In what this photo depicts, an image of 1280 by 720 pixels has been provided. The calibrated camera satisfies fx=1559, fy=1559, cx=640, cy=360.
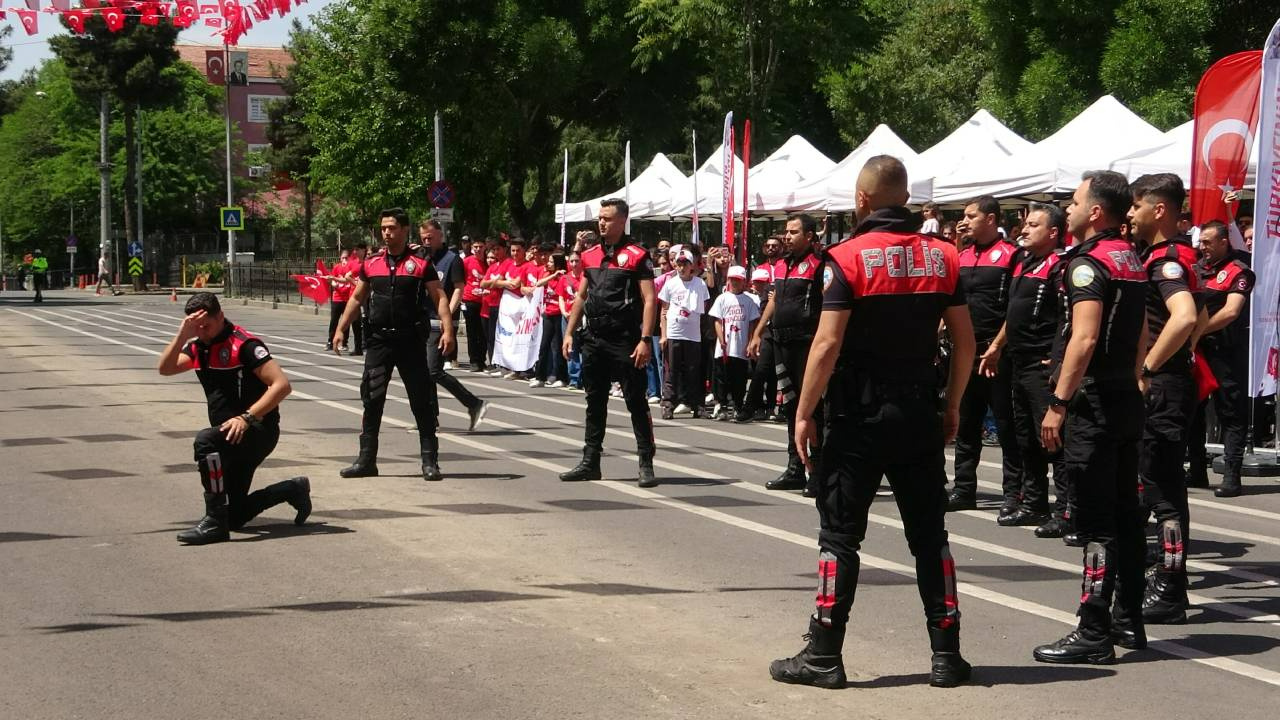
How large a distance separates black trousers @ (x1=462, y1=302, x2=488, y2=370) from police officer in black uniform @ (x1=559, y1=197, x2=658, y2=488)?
38.4 feet

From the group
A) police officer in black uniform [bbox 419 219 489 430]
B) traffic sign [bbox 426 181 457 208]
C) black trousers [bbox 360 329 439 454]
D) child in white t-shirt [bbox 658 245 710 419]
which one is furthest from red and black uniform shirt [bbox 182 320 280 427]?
traffic sign [bbox 426 181 457 208]

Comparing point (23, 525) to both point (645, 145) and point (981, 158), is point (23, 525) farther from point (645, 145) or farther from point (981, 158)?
point (645, 145)

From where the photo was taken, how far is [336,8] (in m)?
54.2

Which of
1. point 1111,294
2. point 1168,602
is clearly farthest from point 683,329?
point 1111,294

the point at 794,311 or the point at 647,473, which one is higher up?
the point at 794,311

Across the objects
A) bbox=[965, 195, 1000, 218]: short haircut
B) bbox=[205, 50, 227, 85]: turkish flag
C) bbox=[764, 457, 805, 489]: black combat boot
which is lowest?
bbox=[764, 457, 805, 489]: black combat boot

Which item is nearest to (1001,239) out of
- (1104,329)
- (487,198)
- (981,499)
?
(981,499)

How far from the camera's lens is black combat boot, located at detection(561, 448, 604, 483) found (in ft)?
37.4

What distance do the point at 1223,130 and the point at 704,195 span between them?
1249cm

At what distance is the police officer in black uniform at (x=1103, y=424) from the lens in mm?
6234

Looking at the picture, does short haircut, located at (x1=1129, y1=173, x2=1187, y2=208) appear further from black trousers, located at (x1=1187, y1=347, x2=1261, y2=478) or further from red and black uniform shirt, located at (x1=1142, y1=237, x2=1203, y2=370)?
black trousers, located at (x1=1187, y1=347, x2=1261, y2=478)

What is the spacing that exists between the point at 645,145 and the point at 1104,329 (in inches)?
1606

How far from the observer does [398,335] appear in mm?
11453

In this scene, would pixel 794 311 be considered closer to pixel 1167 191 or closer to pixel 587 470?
pixel 587 470
